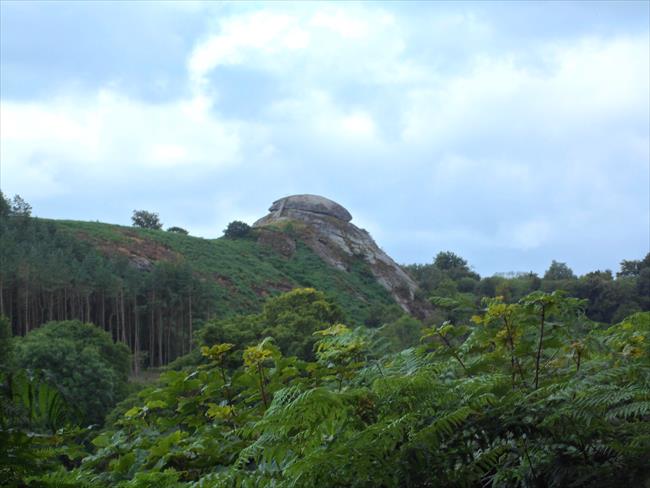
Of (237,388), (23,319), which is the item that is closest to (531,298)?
(237,388)

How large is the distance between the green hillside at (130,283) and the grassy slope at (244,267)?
0.49ft

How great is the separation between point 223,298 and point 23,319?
65.9 ft

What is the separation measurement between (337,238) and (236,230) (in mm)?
13357

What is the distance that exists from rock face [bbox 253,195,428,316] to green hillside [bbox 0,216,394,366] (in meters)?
9.52

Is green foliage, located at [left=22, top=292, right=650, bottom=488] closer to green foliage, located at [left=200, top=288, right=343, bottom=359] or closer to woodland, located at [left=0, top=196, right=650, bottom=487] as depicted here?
woodland, located at [left=0, top=196, right=650, bottom=487]

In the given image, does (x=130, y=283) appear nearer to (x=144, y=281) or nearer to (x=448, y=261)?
(x=144, y=281)

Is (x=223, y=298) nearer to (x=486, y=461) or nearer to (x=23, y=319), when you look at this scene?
(x=23, y=319)

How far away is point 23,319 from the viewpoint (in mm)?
51656

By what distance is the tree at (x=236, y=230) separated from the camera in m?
94.7

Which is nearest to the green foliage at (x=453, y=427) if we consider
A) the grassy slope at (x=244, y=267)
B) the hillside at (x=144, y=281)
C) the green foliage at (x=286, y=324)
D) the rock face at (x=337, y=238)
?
the green foliage at (x=286, y=324)

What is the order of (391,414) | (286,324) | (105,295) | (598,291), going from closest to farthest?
(391,414), (598,291), (286,324), (105,295)

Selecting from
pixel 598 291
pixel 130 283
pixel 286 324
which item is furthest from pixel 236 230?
pixel 598 291

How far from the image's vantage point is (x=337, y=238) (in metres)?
99.0

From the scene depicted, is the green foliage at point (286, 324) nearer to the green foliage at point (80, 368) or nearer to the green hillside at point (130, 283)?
the green foliage at point (80, 368)
